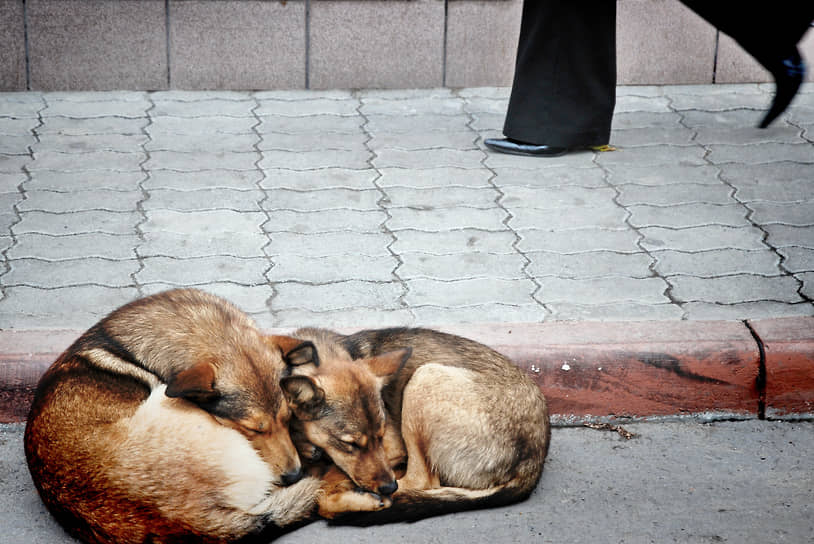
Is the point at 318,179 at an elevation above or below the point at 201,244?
above

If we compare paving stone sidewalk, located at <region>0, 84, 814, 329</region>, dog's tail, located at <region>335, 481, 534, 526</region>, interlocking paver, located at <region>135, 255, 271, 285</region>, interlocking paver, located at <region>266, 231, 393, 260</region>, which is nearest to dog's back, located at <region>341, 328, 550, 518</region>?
dog's tail, located at <region>335, 481, 534, 526</region>

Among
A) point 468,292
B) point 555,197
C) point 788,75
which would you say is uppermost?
point 788,75

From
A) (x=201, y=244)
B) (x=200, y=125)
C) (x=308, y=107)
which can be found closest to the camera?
(x=201, y=244)

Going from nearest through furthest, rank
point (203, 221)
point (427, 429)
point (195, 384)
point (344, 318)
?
1. point (195, 384)
2. point (427, 429)
3. point (344, 318)
4. point (203, 221)

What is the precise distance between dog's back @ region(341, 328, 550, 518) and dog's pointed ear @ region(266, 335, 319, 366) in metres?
0.37

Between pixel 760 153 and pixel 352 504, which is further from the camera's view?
pixel 760 153

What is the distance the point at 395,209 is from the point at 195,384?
9.14 feet

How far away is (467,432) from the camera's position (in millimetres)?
3605

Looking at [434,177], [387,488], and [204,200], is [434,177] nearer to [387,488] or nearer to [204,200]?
[204,200]

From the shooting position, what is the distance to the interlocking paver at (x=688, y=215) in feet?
18.7

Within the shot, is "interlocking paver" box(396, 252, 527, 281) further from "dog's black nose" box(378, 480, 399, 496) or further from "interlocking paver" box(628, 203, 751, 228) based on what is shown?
"dog's black nose" box(378, 480, 399, 496)

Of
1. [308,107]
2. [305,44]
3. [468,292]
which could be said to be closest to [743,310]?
[468,292]

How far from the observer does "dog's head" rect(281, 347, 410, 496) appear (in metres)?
3.55

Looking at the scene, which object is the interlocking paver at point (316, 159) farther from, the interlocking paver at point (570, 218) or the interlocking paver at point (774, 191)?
the interlocking paver at point (774, 191)
